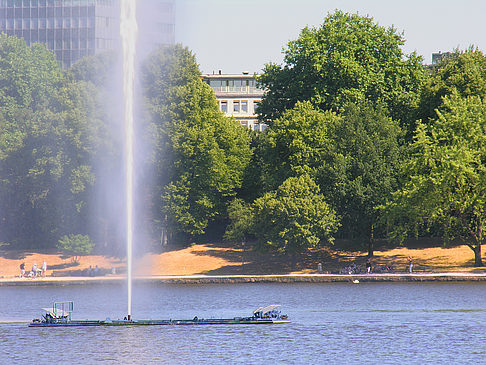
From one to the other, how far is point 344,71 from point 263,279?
3032 centimetres

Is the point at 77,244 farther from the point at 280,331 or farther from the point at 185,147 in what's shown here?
the point at 280,331

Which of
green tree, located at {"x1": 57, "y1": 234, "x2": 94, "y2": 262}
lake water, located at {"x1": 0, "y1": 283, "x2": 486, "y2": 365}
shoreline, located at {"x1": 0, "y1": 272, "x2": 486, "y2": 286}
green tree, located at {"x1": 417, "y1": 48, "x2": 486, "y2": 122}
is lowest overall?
lake water, located at {"x1": 0, "y1": 283, "x2": 486, "y2": 365}

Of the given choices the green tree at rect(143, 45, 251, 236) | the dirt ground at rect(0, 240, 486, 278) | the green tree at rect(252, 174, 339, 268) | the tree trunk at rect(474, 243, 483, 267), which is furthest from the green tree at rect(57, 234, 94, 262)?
the tree trunk at rect(474, 243, 483, 267)

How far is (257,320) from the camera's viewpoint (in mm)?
48156

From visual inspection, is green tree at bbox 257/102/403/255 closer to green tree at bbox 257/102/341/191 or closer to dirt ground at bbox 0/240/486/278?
green tree at bbox 257/102/341/191

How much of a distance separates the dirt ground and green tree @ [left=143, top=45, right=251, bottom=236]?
4081mm

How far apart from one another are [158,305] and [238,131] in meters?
45.5

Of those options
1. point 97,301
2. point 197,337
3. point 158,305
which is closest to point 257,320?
point 197,337

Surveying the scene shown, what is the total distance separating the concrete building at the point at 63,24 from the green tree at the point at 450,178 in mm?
106630

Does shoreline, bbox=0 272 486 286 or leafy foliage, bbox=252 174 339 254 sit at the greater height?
leafy foliage, bbox=252 174 339 254

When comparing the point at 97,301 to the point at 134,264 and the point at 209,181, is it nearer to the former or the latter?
the point at 134,264

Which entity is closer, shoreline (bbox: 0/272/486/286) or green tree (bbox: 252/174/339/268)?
shoreline (bbox: 0/272/486/286)

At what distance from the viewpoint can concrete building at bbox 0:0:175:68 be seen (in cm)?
17738

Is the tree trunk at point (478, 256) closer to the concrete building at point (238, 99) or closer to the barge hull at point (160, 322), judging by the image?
the barge hull at point (160, 322)
